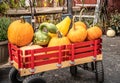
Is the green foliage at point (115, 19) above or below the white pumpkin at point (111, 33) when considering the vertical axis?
above

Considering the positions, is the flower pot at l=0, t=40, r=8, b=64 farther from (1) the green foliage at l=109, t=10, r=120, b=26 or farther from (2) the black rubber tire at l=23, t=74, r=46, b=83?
(1) the green foliage at l=109, t=10, r=120, b=26

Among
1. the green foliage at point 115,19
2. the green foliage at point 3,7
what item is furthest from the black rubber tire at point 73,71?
the green foliage at point 115,19

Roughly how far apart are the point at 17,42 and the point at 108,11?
5.92 meters

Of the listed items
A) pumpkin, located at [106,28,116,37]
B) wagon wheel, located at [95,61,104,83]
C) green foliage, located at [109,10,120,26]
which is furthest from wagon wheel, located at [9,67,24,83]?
green foliage, located at [109,10,120,26]

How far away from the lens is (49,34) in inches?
141

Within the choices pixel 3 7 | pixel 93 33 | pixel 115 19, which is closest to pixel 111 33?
pixel 115 19

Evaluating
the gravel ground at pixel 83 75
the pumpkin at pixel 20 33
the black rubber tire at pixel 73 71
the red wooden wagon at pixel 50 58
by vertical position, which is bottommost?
the gravel ground at pixel 83 75

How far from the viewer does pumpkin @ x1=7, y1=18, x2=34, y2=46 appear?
3.35m

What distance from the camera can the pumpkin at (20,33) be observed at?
3.35 metres

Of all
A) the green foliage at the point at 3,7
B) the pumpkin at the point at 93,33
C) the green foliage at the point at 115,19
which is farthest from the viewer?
the green foliage at the point at 115,19

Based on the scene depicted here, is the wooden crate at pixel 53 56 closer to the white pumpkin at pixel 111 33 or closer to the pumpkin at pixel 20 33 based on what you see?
the pumpkin at pixel 20 33

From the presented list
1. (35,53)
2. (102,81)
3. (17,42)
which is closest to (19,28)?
(17,42)

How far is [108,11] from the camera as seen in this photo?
8773 millimetres

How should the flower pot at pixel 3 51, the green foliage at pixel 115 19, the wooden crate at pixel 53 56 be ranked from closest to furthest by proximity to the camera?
the wooden crate at pixel 53 56 → the flower pot at pixel 3 51 → the green foliage at pixel 115 19
